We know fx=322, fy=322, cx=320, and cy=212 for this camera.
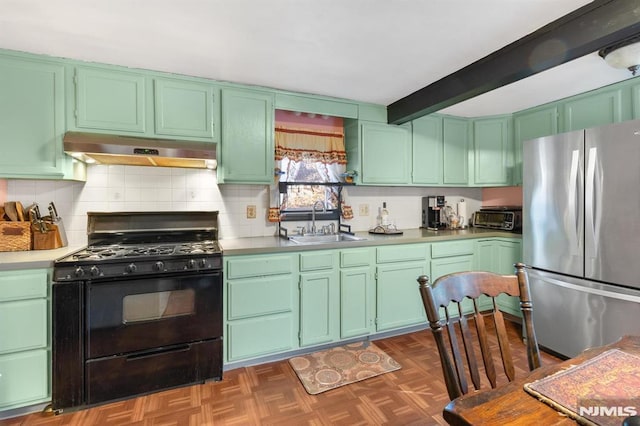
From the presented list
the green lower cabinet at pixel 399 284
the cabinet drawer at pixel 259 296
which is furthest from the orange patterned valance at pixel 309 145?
the cabinet drawer at pixel 259 296

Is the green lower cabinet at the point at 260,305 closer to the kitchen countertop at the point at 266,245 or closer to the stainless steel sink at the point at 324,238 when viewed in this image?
the kitchen countertop at the point at 266,245

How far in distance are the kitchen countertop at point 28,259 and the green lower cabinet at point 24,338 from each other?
0.03 m

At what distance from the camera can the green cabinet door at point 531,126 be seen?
3.06 meters

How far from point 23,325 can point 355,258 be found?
2.20 m

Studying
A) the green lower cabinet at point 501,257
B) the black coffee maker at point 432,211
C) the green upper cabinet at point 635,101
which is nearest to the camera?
the green upper cabinet at point 635,101

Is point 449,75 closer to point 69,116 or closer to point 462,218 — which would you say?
point 462,218

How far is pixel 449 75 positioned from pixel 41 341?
3199 millimetres

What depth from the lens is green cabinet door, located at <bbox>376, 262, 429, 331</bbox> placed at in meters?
2.87

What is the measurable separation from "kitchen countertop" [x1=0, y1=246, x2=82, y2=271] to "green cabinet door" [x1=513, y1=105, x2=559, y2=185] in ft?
13.4

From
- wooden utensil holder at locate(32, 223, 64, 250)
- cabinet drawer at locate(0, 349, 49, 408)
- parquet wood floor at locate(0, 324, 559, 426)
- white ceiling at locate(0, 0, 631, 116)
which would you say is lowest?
parquet wood floor at locate(0, 324, 559, 426)

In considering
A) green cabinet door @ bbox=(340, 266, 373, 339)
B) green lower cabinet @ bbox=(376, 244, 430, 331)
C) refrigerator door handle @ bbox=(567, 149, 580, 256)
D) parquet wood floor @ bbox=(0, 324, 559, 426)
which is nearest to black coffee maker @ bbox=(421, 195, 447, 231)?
green lower cabinet @ bbox=(376, 244, 430, 331)

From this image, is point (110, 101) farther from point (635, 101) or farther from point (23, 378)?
point (635, 101)

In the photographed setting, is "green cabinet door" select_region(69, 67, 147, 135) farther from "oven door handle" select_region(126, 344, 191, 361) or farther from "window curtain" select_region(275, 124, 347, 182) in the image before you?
"oven door handle" select_region(126, 344, 191, 361)

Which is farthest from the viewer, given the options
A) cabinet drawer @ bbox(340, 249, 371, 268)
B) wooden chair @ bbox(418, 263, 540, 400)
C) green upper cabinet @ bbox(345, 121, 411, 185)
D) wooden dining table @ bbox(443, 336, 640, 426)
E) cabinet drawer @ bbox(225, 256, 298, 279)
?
green upper cabinet @ bbox(345, 121, 411, 185)
